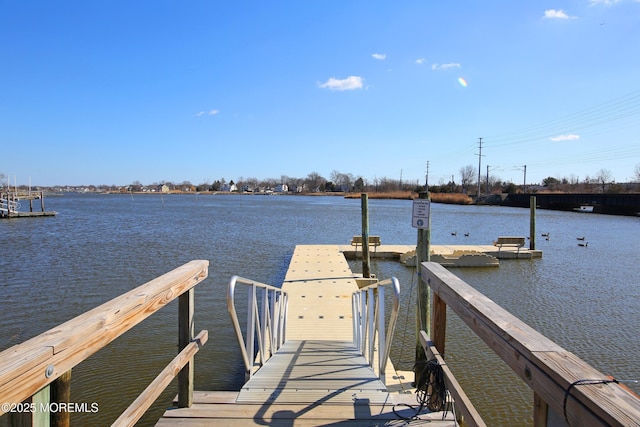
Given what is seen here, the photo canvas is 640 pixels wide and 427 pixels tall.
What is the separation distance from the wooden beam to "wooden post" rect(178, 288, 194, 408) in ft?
0.21

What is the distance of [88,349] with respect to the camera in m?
1.63

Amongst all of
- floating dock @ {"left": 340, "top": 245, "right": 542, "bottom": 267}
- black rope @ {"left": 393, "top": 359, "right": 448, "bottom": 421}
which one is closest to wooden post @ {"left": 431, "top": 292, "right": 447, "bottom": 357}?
black rope @ {"left": 393, "top": 359, "right": 448, "bottom": 421}

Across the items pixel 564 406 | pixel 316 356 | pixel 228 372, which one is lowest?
pixel 228 372

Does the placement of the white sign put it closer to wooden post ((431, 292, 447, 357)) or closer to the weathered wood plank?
wooden post ((431, 292, 447, 357))

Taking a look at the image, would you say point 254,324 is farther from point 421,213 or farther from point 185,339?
point 421,213

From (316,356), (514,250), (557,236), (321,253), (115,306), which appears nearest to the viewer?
(115,306)

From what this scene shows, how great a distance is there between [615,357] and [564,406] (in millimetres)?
7444

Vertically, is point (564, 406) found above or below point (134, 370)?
above

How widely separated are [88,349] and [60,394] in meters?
0.17

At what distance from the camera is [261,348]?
4363mm

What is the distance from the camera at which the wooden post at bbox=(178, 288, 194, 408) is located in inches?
111

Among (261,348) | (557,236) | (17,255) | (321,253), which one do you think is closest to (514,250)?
(321,253)

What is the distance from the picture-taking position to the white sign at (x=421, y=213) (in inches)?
206

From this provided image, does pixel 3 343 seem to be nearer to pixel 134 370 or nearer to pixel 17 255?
pixel 134 370
